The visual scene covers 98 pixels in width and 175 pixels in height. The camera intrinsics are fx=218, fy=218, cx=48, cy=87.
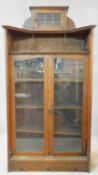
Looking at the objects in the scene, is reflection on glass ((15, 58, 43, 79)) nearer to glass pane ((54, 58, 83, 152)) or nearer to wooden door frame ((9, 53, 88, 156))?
wooden door frame ((9, 53, 88, 156))

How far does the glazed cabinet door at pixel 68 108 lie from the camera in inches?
116

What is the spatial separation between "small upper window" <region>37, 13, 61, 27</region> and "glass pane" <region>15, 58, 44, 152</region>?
652 mm

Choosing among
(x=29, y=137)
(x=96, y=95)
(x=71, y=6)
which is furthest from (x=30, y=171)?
(x=71, y=6)

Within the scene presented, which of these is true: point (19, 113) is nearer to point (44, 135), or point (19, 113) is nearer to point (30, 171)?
point (44, 135)

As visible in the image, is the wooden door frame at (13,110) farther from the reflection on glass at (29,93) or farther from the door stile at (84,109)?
the door stile at (84,109)

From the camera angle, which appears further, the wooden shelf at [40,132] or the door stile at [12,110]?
the wooden shelf at [40,132]

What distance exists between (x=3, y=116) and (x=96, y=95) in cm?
195

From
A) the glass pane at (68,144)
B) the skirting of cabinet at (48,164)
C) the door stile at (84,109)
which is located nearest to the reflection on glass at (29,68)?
the door stile at (84,109)

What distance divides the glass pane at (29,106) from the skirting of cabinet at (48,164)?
0.53 feet

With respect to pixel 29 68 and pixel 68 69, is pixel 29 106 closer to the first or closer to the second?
pixel 29 68

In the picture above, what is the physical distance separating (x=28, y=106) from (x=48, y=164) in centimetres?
83

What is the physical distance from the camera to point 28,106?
308cm

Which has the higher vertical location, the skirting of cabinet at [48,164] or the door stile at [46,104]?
the door stile at [46,104]

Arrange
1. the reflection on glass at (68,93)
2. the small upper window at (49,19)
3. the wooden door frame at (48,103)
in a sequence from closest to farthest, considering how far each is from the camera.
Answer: the wooden door frame at (48,103) → the reflection on glass at (68,93) → the small upper window at (49,19)
